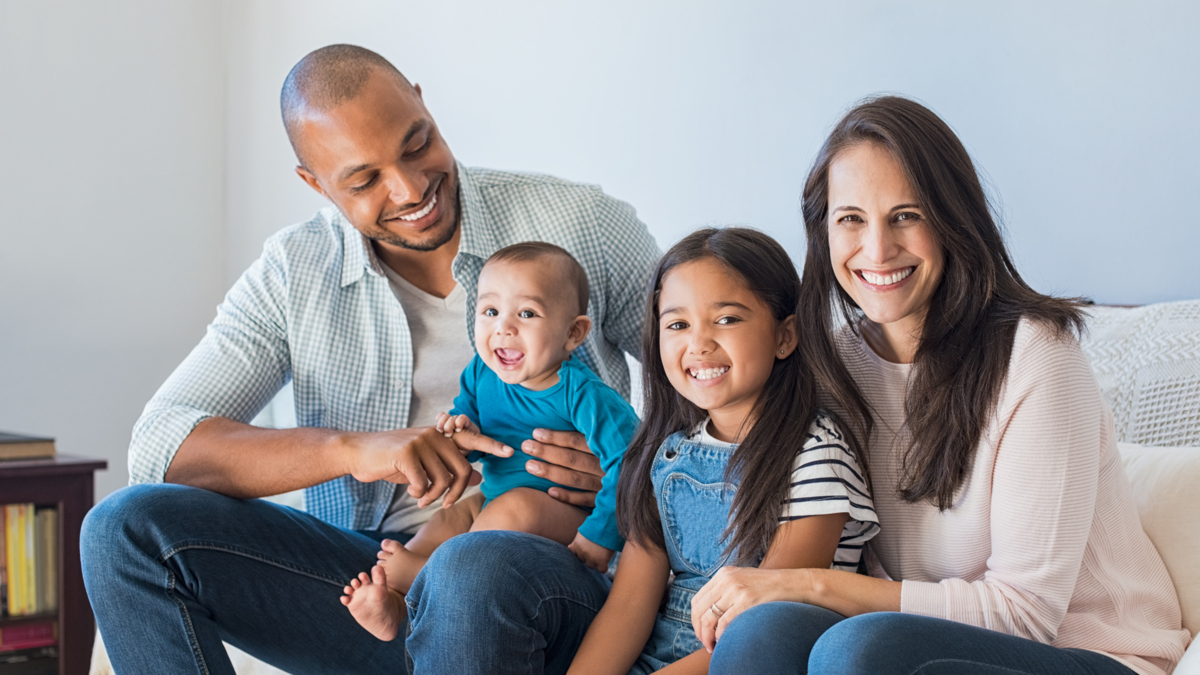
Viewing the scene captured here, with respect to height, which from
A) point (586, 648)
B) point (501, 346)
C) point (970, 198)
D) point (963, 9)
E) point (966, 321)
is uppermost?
point (963, 9)

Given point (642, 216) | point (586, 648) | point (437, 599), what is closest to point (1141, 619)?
point (586, 648)

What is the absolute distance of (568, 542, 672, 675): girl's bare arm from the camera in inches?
47.8

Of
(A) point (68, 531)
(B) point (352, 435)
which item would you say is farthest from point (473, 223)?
(A) point (68, 531)

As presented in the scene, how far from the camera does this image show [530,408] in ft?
4.96

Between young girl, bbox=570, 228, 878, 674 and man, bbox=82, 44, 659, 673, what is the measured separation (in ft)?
0.31

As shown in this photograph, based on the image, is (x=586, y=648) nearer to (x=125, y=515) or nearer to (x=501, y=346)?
(x=501, y=346)

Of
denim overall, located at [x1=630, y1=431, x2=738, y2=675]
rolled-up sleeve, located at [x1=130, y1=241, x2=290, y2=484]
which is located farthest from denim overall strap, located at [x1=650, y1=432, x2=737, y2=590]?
rolled-up sleeve, located at [x1=130, y1=241, x2=290, y2=484]

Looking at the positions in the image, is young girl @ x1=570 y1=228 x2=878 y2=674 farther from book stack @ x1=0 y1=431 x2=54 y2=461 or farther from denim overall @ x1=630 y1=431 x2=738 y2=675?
book stack @ x1=0 y1=431 x2=54 y2=461

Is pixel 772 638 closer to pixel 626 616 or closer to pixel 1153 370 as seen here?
pixel 626 616

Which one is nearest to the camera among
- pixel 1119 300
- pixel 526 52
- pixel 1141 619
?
pixel 1141 619

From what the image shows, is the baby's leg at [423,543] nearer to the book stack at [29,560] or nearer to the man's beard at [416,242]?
the man's beard at [416,242]

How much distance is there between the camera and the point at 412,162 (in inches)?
65.7

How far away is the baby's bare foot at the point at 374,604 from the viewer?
1.29 meters

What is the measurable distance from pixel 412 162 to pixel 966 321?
3.10 ft
